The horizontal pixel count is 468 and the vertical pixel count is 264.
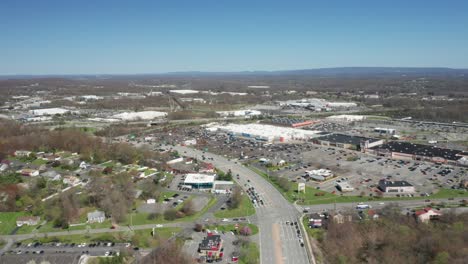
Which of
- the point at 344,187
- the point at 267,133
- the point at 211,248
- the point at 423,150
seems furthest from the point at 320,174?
the point at 267,133

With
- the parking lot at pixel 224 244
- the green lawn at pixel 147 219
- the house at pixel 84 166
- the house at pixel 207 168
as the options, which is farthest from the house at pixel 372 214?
the house at pixel 84 166

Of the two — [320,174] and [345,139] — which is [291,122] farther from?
[320,174]

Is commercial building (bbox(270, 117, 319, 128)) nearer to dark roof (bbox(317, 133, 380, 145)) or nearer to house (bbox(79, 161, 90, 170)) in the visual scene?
dark roof (bbox(317, 133, 380, 145))

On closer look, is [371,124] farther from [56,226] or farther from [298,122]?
[56,226]

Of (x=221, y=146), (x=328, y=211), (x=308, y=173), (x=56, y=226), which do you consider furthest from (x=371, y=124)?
(x=56, y=226)

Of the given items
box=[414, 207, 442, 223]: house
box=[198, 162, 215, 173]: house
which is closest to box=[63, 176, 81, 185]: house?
box=[198, 162, 215, 173]: house

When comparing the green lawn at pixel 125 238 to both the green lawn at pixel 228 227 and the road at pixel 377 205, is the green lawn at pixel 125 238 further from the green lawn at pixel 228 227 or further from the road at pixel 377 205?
the road at pixel 377 205
